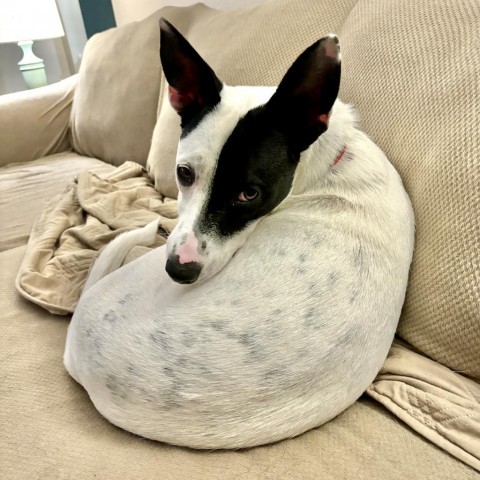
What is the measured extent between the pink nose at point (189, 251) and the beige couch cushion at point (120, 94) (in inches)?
57.4

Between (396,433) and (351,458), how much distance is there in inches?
5.2

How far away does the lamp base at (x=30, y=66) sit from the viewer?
12.8 feet

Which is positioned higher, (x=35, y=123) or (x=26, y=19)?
(x=26, y=19)

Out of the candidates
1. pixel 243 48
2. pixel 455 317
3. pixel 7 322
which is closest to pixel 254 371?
pixel 455 317

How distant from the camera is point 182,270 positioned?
1041 mm

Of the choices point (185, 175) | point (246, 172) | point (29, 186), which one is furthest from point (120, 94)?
point (246, 172)

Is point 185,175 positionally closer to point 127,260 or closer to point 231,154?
point 231,154

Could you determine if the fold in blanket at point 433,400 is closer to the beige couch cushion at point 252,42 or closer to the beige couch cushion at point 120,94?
the beige couch cushion at point 252,42

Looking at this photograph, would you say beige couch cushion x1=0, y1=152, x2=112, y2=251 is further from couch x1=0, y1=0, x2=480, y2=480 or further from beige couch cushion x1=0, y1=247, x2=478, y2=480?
beige couch cushion x1=0, y1=247, x2=478, y2=480

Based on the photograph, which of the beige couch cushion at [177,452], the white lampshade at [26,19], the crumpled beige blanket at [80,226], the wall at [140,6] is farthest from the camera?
the white lampshade at [26,19]

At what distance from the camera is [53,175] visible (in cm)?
251

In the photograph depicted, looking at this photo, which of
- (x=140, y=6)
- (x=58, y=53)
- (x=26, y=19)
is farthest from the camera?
(x=58, y=53)

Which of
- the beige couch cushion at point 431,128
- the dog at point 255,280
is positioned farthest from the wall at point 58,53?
Result: the dog at point 255,280

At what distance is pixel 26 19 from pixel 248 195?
338 cm
